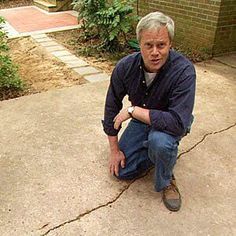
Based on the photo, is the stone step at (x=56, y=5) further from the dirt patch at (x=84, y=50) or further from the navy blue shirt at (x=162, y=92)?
the navy blue shirt at (x=162, y=92)

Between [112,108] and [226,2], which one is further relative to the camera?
[226,2]

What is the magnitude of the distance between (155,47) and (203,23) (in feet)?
10.7

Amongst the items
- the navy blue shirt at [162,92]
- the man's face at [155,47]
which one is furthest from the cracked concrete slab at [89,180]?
the man's face at [155,47]

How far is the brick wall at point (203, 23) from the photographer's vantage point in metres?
4.64

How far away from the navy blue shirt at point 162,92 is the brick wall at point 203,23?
294 cm

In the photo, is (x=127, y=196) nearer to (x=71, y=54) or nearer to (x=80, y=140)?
(x=80, y=140)

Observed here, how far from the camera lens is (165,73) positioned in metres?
2.01

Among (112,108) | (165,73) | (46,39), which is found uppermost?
Result: (165,73)

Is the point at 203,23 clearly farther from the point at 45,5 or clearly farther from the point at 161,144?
the point at 45,5

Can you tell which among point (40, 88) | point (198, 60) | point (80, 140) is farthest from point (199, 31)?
point (80, 140)

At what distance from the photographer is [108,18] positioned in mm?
4801

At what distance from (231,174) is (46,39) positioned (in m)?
4.32

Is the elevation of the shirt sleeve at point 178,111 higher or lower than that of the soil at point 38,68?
higher

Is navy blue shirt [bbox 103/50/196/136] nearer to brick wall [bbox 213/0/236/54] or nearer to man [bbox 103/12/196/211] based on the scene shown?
man [bbox 103/12/196/211]
